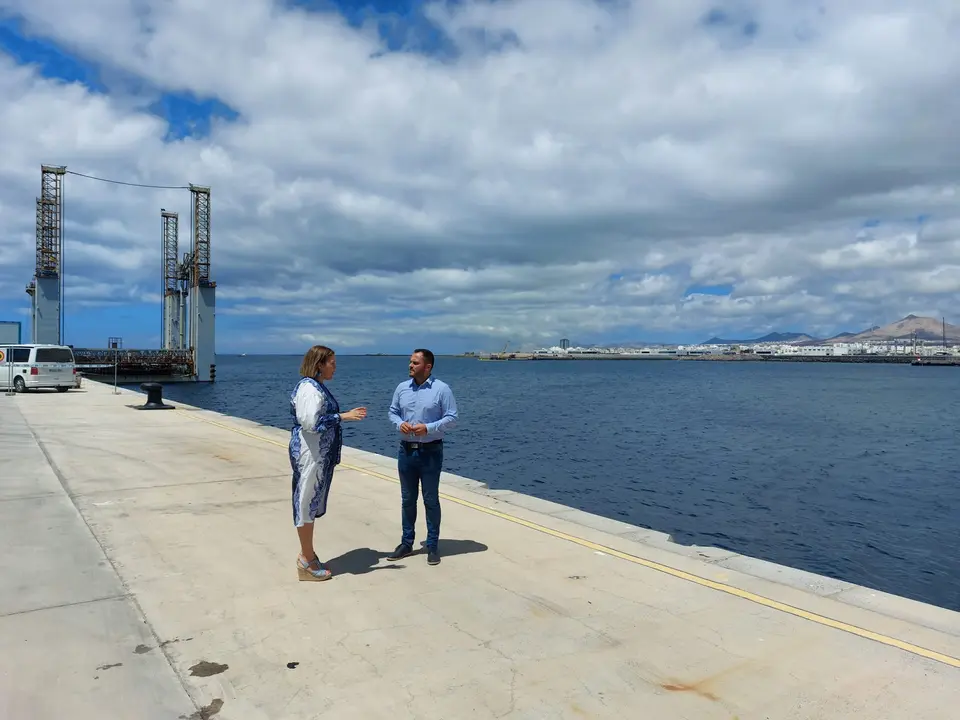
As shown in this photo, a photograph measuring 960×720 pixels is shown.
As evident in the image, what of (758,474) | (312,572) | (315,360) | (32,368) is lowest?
(758,474)

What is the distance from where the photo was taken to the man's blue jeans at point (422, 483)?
245 inches

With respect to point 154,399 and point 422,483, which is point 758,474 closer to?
point 422,483

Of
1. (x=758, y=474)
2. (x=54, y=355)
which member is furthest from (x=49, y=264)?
(x=758, y=474)

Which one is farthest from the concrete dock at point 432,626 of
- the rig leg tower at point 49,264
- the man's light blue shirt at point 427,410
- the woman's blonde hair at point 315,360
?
the rig leg tower at point 49,264

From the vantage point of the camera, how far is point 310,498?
5590mm

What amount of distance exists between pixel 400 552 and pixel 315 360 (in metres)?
2.05

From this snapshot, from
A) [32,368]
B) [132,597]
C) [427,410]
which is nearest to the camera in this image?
[132,597]

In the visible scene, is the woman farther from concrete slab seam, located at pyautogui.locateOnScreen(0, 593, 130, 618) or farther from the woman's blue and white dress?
concrete slab seam, located at pyautogui.locateOnScreen(0, 593, 130, 618)

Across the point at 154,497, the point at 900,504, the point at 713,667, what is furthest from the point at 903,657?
the point at 900,504

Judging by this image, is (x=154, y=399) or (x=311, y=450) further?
(x=154, y=399)

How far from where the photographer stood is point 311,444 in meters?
5.59

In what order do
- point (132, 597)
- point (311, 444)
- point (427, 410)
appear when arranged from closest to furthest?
point (132, 597), point (311, 444), point (427, 410)

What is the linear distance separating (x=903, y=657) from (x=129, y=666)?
4.94m

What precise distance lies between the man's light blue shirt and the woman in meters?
0.60
